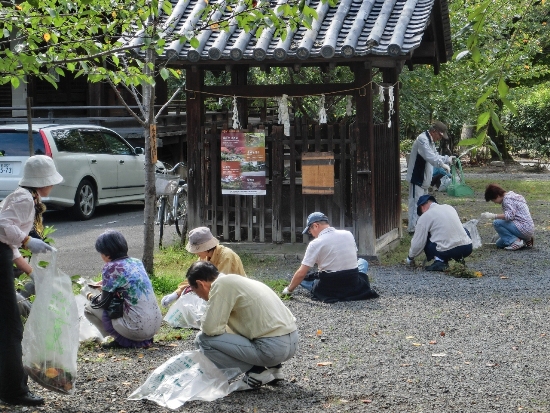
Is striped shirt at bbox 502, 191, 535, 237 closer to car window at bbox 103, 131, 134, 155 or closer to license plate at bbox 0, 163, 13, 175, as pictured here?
car window at bbox 103, 131, 134, 155

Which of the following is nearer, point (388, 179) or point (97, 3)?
point (97, 3)

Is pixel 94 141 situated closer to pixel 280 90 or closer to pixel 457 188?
pixel 280 90

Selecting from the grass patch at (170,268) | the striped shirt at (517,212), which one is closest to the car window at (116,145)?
the grass patch at (170,268)

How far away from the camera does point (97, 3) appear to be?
8.02 m

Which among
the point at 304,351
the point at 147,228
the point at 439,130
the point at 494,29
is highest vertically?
the point at 494,29

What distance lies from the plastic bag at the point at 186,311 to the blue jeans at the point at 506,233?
234 inches

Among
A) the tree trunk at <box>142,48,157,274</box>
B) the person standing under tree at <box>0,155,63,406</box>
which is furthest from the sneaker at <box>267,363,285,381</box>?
the tree trunk at <box>142,48,157,274</box>

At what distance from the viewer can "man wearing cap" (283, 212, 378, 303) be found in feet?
28.6

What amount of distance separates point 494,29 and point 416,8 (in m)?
7.24

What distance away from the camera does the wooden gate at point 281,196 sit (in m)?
11.3

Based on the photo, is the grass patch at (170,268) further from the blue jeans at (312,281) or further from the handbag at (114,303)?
the handbag at (114,303)

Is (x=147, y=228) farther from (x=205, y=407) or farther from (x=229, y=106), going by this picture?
(x=229, y=106)

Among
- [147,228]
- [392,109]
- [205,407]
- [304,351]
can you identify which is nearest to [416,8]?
[392,109]

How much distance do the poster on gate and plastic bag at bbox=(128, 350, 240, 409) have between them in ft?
19.1
